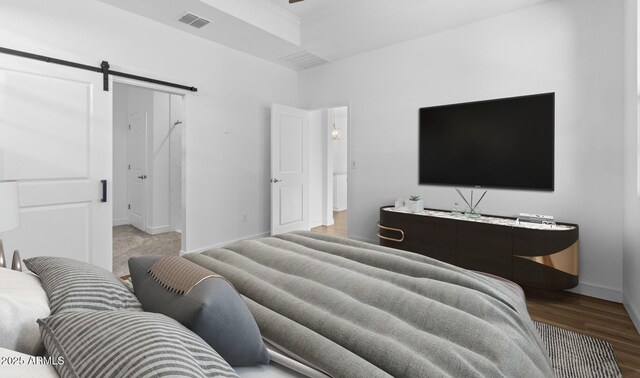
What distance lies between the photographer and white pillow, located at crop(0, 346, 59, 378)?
21.1 inches

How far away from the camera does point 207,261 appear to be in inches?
64.6

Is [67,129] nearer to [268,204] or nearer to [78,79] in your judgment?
[78,79]

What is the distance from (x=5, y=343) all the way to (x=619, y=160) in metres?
3.95

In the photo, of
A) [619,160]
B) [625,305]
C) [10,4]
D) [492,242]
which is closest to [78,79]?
[10,4]

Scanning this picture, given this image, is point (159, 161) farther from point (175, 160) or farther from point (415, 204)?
point (415, 204)

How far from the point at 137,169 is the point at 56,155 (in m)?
3.16

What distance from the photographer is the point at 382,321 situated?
1022mm

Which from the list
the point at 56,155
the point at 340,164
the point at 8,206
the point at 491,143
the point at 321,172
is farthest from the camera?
the point at 340,164

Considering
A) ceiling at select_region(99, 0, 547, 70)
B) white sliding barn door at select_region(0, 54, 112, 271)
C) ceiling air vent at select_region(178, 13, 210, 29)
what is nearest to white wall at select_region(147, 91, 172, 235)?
ceiling at select_region(99, 0, 547, 70)

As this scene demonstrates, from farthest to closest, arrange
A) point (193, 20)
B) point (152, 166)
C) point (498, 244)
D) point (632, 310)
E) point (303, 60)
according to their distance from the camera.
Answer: point (152, 166) → point (303, 60) → point (193, 20) → point (498, 244) → point (632, 310)

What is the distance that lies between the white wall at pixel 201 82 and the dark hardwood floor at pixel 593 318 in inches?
141

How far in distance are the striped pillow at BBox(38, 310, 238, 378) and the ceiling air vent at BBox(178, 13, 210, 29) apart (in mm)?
3489

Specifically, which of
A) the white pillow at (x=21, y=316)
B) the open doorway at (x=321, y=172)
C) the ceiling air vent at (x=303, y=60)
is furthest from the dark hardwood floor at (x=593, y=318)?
the ceiling air vent at (x=303, y=60)

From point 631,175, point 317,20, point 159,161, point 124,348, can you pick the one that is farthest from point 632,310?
point 159,161
